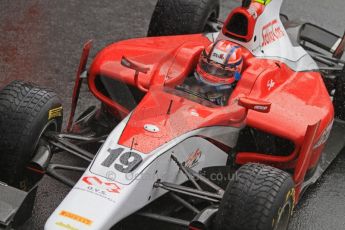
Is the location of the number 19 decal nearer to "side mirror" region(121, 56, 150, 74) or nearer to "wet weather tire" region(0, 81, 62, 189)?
"wet weather tire" region(0, 81, 62, 189)

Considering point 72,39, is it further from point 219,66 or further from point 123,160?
point 123,160

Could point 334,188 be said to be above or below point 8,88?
below

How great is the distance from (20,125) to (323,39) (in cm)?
367

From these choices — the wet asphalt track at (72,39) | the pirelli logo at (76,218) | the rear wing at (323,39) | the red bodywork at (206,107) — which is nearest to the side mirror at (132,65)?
the red bodywork at (206,107)

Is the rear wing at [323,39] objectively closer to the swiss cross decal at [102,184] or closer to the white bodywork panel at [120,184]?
the white bodywork panel at [120,184]

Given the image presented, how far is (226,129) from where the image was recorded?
5785mm

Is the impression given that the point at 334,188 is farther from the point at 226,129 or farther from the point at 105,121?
the point at 105,121

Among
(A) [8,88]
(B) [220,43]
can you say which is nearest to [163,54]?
(B) [220,43]

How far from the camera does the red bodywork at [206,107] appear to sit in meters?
5.51

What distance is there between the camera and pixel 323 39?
26.0 feet

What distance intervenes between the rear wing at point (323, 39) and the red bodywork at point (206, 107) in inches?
44.2

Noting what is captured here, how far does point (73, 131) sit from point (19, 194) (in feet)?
4.60

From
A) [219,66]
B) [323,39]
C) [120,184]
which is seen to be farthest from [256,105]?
[323,39]

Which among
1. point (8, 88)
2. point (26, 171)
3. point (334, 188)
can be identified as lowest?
point (334, 188)
